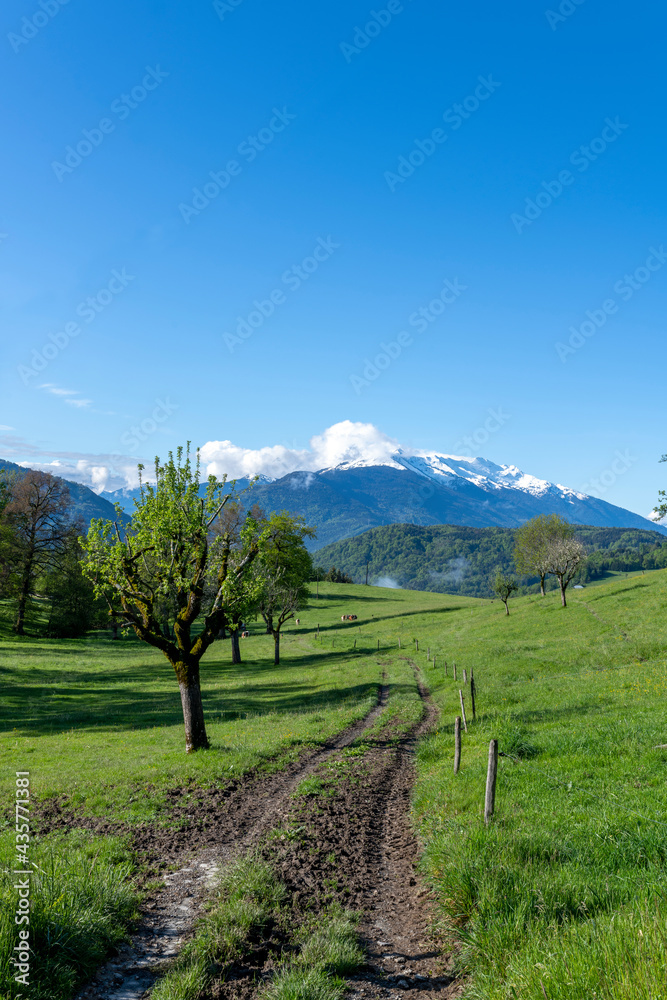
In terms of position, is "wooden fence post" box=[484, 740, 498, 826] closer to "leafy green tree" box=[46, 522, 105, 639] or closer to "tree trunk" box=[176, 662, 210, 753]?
"tree trunk" box=[176, 662, 210, 753]

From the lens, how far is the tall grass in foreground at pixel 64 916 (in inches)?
260

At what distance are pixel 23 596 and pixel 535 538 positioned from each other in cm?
8347

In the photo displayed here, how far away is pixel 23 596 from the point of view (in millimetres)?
64250

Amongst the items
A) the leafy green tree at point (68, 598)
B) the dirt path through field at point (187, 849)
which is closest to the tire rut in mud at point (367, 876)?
the dirt path through field at point (187, 849)

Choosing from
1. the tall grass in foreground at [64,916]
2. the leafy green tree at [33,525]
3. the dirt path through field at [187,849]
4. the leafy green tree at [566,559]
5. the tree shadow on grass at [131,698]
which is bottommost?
the tree shadow on grass at [131,698]

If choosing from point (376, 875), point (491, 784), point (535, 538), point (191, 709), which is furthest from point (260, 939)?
point (535, 538)

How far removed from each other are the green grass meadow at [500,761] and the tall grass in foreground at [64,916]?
0.36 ft

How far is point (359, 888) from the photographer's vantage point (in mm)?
10336

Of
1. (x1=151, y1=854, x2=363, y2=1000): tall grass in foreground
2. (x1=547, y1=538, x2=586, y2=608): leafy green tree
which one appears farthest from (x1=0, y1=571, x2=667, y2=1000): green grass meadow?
(x1=547, y1=538, x2=586, y2=608): leafy green tree

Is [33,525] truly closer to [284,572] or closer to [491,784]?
[284,572]

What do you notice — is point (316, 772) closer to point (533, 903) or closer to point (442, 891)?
point (442, 891)

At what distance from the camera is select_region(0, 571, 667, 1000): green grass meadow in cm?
666

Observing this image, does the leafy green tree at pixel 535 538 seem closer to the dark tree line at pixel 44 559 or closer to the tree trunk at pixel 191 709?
the dark tree line at pixel 44 559

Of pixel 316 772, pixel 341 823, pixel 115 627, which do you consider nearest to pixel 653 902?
pixel 341 823
